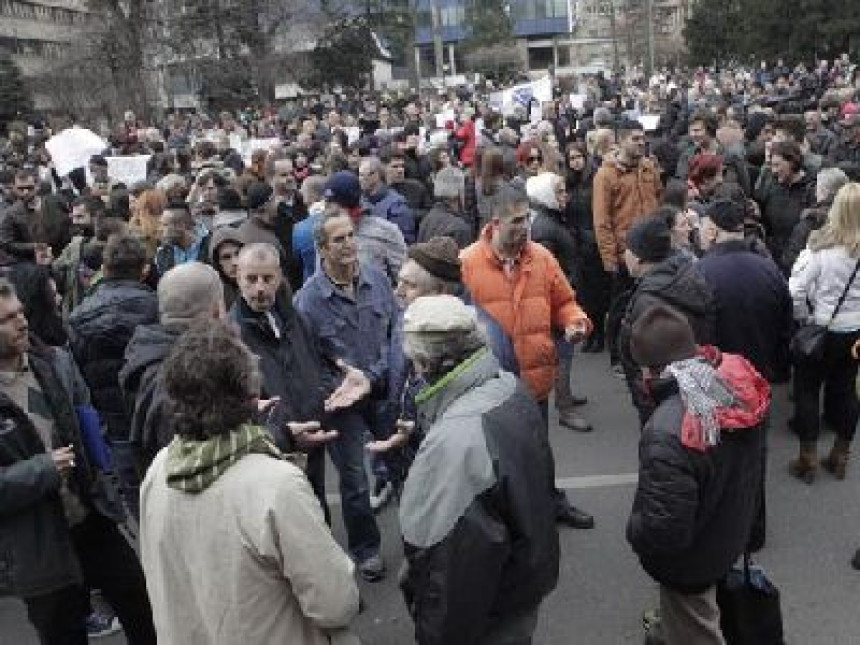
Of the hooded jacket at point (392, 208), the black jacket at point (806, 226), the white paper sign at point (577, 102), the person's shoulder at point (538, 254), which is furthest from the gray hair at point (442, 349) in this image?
the white paper sign at point (577, 102)

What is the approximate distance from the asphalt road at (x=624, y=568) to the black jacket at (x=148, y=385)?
1.53 m

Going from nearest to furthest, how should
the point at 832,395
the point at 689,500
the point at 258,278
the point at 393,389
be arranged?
the point at 689,500 < the point at 258,278 < the point at 393,389 < the point at 832,395

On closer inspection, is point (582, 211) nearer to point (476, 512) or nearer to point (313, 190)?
point (313, 190)

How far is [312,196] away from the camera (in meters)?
7.29

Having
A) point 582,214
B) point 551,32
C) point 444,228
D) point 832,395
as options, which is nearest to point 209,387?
point 832,395

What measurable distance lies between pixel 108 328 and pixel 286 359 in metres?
0.85

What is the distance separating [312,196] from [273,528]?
17.2ft

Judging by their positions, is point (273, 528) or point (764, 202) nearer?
Result: point (273, 528)

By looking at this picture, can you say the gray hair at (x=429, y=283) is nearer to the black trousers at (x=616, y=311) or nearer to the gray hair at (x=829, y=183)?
the black trousers at (x=616, y=311)

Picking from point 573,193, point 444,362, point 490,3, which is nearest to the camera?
point 444,362

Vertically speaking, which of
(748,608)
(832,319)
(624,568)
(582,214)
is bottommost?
(624,568)

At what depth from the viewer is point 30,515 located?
327cm

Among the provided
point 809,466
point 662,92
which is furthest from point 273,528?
point 662,92

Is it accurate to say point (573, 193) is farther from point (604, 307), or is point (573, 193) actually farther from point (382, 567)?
point (382, 567)
